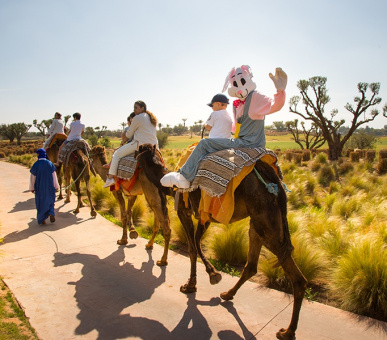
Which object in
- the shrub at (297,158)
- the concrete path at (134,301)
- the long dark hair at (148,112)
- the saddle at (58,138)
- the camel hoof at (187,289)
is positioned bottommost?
the concrete path at (134,301)

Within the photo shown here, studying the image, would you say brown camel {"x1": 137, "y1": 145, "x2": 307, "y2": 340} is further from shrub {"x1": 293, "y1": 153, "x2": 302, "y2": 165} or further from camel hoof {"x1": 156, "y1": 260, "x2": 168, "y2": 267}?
shrub {"x1": 293, "y1": 153, "x2": 302, "y2": 165}

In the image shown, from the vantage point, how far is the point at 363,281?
4.19 m

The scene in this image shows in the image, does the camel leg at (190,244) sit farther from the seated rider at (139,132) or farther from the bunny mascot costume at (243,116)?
the seated rider at (139,132)

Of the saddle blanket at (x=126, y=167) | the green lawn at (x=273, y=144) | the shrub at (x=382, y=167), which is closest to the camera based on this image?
the saddle blanket at (x=126, y=167)

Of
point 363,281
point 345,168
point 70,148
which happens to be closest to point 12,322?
point 363,281

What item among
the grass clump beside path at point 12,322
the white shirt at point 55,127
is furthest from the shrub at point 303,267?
the white shirt at point 55,127

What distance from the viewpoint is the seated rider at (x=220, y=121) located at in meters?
4.30

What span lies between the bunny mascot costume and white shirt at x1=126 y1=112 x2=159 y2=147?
236cm

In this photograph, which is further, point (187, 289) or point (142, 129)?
point (142, 129)

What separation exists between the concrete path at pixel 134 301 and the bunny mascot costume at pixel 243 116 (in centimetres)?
169

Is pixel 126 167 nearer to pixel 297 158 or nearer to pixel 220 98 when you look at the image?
pixel 220 98

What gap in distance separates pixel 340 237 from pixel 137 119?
4.51 m

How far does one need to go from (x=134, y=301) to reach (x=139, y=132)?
3164 mm

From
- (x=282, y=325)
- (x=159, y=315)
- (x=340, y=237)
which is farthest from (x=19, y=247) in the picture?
(x=340, y=237)
